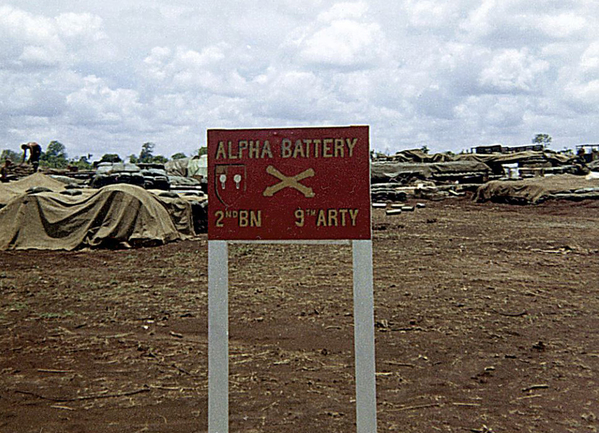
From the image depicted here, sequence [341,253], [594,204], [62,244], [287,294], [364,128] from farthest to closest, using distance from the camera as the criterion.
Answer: [594,204] < [62,244] < [341,253] < [287,294] < [364,128]

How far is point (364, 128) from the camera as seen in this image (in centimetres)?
282

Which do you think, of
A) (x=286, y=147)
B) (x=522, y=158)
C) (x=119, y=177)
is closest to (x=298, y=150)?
(x=286, y=147)

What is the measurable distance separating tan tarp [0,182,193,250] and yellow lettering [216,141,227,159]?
38.1ft

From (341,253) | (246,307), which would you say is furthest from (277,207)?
(341,253)

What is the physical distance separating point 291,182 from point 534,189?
21605 mm

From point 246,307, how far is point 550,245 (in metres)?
7.80

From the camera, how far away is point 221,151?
2936mm

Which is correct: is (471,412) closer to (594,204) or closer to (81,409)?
(81,409)

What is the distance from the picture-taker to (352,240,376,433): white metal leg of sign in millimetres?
2844

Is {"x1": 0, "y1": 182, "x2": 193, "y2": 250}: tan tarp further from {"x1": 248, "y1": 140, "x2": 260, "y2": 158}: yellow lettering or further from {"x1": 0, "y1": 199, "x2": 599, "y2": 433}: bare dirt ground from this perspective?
{"x1": 248, "y1": 140, "x2": 260, "y2": 158}: yellow lettering

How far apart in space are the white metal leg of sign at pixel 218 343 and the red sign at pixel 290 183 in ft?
0.53

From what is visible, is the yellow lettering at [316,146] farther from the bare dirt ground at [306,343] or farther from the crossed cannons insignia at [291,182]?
the bare dirt ground at [306,343]

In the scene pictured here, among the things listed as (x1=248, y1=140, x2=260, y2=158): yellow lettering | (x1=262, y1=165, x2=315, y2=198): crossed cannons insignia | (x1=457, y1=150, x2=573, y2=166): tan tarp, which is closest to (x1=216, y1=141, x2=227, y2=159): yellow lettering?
(x1=248, y1=140, x2=260, y2=158): yellow lettering

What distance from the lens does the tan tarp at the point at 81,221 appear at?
14031 millimetres
